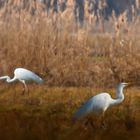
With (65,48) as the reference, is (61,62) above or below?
below

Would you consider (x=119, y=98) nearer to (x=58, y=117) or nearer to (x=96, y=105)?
(x=96, y=105)

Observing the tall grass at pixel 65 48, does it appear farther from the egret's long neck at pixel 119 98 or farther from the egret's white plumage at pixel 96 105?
the egret's white plumage at pixel 96 105

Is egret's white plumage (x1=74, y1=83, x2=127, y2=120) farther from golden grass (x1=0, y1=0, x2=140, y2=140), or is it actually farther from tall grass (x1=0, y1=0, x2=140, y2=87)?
tall grass (x1=0, y1=0, x2=140, y2=87)

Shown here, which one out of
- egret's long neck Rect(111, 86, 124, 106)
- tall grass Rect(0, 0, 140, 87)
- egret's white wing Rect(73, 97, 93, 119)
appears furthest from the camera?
tall grass Rect(0, 0, 140, 87)

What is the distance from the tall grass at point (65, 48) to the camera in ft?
23.7

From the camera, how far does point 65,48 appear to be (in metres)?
7.61

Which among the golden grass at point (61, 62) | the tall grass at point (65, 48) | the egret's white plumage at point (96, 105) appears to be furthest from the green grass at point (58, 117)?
the tall grass at point (65, 48)

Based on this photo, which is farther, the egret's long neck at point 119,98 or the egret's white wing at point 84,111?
the egret's long neck at point 119,98

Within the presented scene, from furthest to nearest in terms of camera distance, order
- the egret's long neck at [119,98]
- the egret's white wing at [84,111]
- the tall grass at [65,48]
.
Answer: the tall grass at [65,48], the egret's long neck at [119,98], the egret's white wing at [84,111]

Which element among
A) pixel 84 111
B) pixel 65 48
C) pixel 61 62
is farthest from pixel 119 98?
pixel 65 48

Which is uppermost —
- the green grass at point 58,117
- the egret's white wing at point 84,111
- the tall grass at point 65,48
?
the tall grass at point 65,48

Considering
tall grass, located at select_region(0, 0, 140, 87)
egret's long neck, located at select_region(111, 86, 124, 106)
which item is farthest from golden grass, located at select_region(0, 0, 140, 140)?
egret's long neck, located at select_region(111, 86, 124, 106)

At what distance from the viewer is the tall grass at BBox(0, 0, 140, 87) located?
285 inches

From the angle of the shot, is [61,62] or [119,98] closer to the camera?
[119,98]
